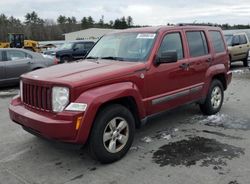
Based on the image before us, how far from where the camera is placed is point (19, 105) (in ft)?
17.0

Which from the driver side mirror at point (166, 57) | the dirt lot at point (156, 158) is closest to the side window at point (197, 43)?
the driver side mirror at point (166, 57)

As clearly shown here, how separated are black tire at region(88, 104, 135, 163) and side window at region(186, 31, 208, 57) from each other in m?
2.22

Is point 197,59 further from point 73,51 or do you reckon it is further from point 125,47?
point 73,51

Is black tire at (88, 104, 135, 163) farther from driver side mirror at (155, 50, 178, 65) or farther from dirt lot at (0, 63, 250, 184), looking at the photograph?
driver side mirror at (155, 50, 178, 65)

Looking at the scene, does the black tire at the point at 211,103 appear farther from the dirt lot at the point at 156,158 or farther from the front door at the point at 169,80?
the front door at the point at 169,80

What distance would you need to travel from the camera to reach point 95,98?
4.40 meters

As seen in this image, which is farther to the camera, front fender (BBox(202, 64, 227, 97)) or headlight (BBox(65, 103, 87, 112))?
front fender (BBox(202, 64, 227, 97))

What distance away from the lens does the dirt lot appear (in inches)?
170

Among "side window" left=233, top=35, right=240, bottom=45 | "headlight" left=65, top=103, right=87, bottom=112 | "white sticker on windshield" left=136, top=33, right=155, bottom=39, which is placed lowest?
"headlight" left=65, top=103, right=87, bottom=112

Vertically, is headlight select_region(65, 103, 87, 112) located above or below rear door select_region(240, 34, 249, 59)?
below

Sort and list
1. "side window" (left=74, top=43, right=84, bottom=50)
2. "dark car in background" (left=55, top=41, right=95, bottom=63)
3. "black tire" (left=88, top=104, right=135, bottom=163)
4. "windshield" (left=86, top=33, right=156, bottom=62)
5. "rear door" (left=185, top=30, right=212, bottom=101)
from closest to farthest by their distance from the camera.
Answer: "black tire" (left=88, top=104, right=135, bottom=163) → "windshield" (left=86, top=33, right=156, bottom=62) → "rear door" (left=185, top=30, right=212, bottom=101) → "dark car in background" (left=55, top=41, right=95, bottom=63) → "side window" (left=74, top=43, right=84, bottom=50)

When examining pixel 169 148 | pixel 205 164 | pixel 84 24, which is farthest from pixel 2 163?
pixel 84 24

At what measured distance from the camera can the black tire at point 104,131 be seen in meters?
4.49

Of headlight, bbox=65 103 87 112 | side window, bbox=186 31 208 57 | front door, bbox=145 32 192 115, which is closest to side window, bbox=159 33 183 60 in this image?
front door, bbox=145 32 192 115
